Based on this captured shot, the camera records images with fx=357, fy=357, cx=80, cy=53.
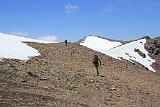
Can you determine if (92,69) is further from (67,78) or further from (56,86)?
(56,86)

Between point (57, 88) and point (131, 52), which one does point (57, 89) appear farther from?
point (131, 52)

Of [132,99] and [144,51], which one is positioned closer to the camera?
[132,99]

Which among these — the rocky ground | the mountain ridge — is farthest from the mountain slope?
the rocky ground

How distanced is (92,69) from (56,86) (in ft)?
38.5

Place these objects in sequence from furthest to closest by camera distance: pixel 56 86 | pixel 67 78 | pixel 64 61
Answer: pixel 64 61, pixel 67 78, pixel 56 86

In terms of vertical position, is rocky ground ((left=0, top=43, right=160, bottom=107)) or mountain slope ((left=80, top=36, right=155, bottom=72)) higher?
mountain slope ((left=80, top=36, right=155, bottom=72))

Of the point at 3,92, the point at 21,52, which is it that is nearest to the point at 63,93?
the point at 3,92

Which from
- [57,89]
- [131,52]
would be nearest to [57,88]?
[57,89]

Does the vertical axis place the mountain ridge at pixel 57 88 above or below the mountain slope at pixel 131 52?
below

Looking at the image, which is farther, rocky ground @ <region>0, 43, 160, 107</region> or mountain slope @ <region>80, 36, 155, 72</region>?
mountain slope @ <region>80, 36, 155, 72</region>

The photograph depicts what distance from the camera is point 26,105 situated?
16.7 m

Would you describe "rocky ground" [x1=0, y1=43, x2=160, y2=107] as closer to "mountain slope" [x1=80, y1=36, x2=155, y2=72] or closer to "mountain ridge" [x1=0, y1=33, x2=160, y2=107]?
"mountain ridge" [x1=0, y1=33, x2=160, y2=107]

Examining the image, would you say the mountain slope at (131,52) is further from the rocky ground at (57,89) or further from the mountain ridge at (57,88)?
the rocky ground at (57,89)

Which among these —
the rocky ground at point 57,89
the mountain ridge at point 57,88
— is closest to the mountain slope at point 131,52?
the mountain ridge at point 57,88
